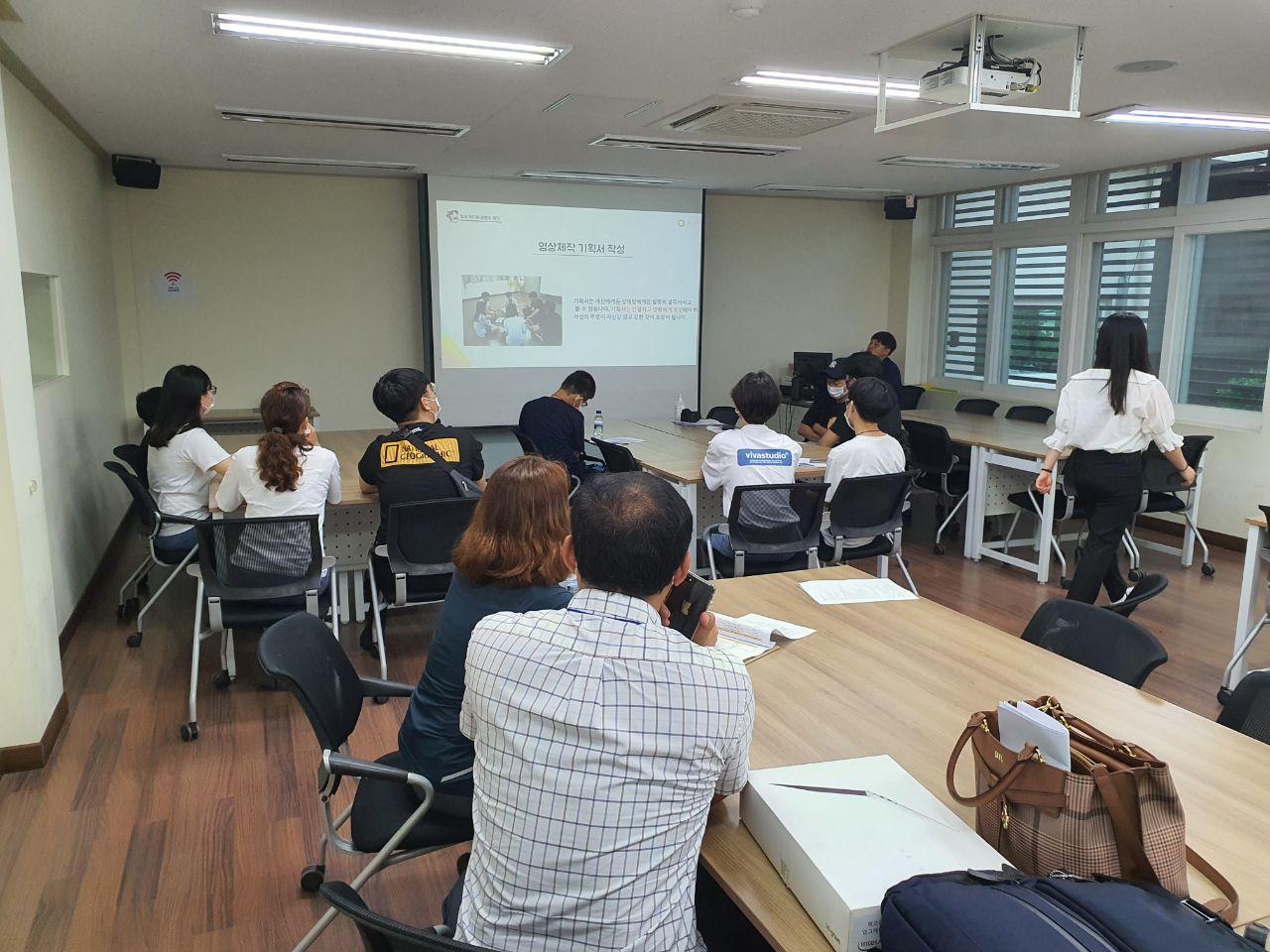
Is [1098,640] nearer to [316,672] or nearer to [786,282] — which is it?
[316,672]

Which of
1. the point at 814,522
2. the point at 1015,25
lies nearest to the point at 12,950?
the point at 814,522

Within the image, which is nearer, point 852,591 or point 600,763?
point 600,763

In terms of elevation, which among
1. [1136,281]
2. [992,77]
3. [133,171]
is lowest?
[1136,281]

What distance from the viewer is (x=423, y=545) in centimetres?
378

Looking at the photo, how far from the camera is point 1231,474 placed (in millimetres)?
6305

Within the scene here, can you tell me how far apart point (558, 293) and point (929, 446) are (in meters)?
3.45

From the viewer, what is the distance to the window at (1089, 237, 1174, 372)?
684 cm

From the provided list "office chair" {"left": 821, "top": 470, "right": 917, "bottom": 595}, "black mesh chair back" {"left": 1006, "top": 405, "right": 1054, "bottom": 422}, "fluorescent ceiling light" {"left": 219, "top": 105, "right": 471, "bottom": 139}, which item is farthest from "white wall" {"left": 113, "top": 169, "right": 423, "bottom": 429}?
"black mesh chair back" {"left": 1006, "top": 405, "right": 1054, "bottom": 422}

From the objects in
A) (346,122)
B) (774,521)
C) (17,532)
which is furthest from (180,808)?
(346,122)

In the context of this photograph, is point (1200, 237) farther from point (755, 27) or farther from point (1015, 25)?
point (755, 27)

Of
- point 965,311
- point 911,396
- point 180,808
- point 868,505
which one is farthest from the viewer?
point 965,311

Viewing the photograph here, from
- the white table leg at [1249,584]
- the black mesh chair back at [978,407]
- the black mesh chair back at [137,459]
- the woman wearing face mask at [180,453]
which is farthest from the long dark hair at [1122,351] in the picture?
the black mesh chair back at [137,459]

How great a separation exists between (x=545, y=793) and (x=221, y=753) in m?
2.53

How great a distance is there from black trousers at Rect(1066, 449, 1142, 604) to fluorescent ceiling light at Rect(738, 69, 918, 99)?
194 cm
